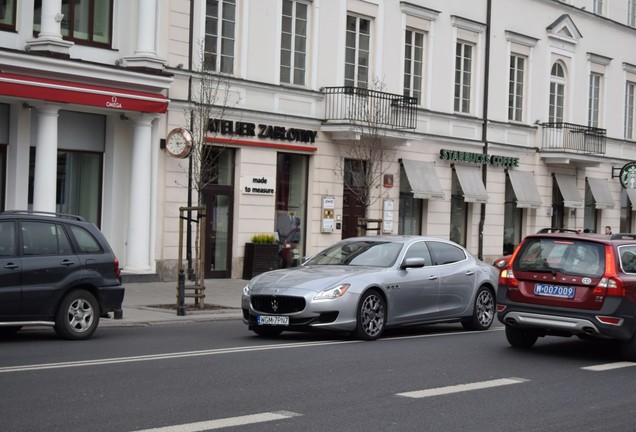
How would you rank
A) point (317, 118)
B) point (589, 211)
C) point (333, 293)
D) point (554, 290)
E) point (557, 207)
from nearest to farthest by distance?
point (554, 290) < point (333, 293) < point (317, 118) < point (557, 207) < point (589, 211)

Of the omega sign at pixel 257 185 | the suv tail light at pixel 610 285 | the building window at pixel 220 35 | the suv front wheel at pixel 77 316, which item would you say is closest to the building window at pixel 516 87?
the omega sign at pixel 257 185

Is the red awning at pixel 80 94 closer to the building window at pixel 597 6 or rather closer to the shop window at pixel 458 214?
the shop window at pixel 458 214

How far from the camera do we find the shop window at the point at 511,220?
3681 centimetres

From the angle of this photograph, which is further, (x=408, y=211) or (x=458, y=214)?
(x=458, y=214)

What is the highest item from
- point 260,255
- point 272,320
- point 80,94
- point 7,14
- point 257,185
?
point 7,14

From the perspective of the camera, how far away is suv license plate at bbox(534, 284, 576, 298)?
44.1 ft

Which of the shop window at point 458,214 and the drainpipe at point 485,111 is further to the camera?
the drainpipe at point 485,111

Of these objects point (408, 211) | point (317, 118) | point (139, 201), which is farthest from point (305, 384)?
point (408, 211)

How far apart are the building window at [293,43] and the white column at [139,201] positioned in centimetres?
521

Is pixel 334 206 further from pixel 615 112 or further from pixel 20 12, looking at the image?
pixel 615 112

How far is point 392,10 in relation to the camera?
31234 mm

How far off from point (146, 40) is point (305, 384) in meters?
14.9

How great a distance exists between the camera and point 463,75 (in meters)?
34.6

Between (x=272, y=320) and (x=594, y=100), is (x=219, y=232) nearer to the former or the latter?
(x=272, y=320)
